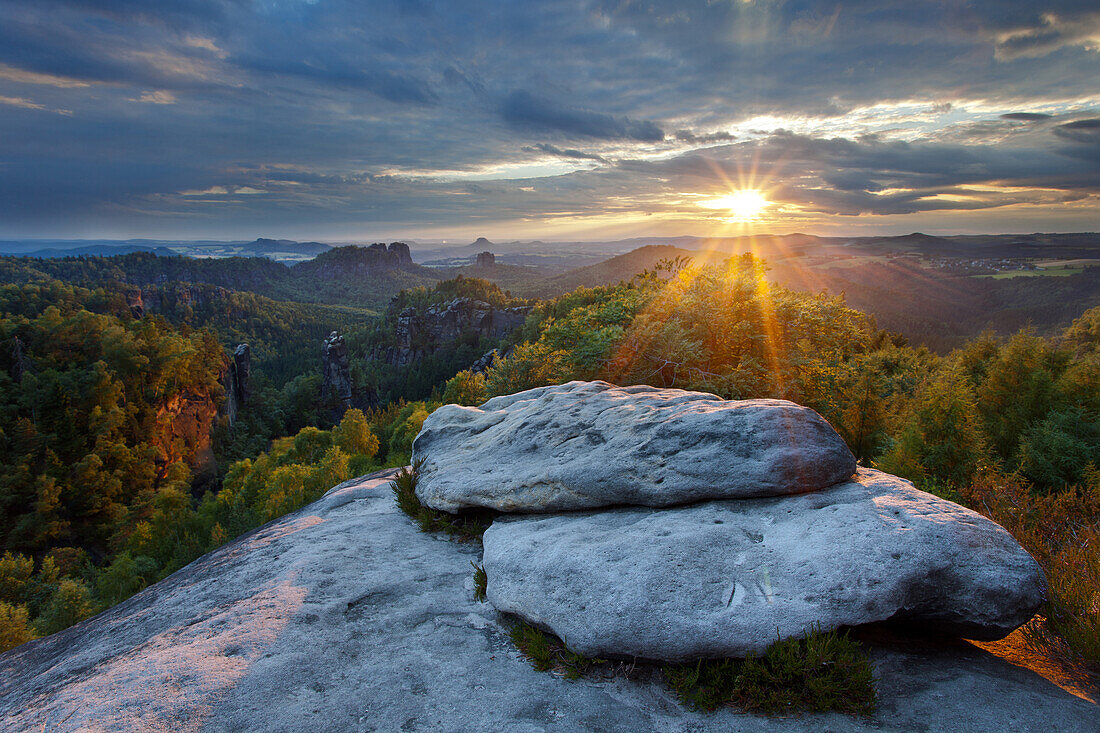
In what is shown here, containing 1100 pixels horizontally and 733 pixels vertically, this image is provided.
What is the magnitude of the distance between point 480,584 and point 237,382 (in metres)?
132

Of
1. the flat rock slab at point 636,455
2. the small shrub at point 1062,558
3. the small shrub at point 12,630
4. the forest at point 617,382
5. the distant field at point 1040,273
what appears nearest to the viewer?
the small shrub at point 1062,558

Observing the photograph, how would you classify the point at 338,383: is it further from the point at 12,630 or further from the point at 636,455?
the point at 636,455

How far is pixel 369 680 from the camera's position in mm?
6453

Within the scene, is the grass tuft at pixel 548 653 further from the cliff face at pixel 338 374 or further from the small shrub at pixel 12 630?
the cliff face at pixel 338 374

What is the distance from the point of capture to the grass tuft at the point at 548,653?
666 cm

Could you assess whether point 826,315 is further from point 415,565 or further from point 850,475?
point 415,565

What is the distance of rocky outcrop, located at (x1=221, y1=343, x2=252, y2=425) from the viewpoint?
106562 mm

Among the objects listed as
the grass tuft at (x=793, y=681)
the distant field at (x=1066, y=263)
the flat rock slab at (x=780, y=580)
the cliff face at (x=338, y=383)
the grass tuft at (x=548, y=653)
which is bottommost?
the cliff face at (x=338, y=383)

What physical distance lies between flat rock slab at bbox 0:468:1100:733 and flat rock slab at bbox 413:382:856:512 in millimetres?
2541

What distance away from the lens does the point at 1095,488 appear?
544 inches

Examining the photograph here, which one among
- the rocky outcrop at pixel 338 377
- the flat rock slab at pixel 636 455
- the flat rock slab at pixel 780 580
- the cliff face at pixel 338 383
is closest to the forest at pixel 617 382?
the flat rock slab at pixel 780 580

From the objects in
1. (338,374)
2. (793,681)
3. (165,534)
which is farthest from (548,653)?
(338,374)

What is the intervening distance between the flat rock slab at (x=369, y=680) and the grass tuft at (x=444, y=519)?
6.25 ft

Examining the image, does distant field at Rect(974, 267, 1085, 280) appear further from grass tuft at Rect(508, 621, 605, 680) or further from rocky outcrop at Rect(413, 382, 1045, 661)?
grass tuft at Rect(508, 621, 605, 680)
